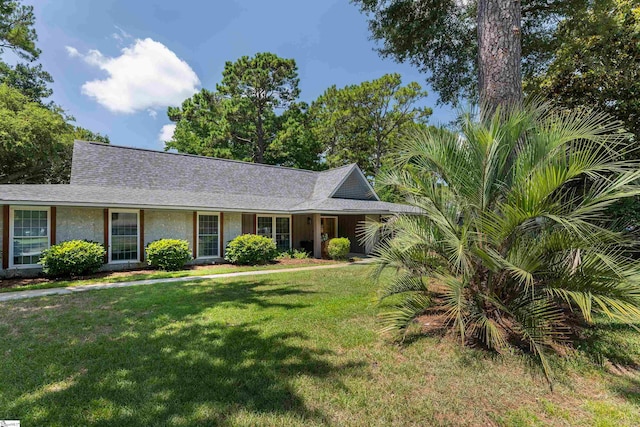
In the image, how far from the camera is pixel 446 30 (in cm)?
970

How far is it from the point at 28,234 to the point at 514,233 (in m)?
14.1

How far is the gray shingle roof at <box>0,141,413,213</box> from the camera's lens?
11.1 meters

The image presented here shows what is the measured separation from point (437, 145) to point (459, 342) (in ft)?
9.63

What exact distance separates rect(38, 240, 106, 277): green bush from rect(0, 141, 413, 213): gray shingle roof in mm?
1472

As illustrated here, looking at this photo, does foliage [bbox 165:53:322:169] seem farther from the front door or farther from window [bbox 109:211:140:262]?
window [bbox 109:211:140:262]

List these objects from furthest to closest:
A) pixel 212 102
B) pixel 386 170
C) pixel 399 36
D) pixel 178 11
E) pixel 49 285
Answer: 1. pixel 212 102
2. pixel 178 11
3. pixel 399 36
4. pixel 49 285
5. pixel 386 170

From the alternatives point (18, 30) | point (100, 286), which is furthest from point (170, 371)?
point (18, 30)

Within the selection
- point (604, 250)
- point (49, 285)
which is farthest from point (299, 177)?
point (604, 250)

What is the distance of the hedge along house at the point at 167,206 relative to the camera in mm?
10176

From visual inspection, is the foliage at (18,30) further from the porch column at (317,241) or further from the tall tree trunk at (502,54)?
the tall tree trunk at (502,54)

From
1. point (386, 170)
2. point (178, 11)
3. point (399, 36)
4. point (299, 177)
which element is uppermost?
point (178, 11)

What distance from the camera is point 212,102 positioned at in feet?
99.0

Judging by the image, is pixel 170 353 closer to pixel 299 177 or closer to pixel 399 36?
pixel 399 36

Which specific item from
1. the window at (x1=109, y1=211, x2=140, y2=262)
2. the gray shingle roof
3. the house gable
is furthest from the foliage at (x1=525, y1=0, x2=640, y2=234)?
the window at (x1=109, y1=211, x2=140, y2=262)
